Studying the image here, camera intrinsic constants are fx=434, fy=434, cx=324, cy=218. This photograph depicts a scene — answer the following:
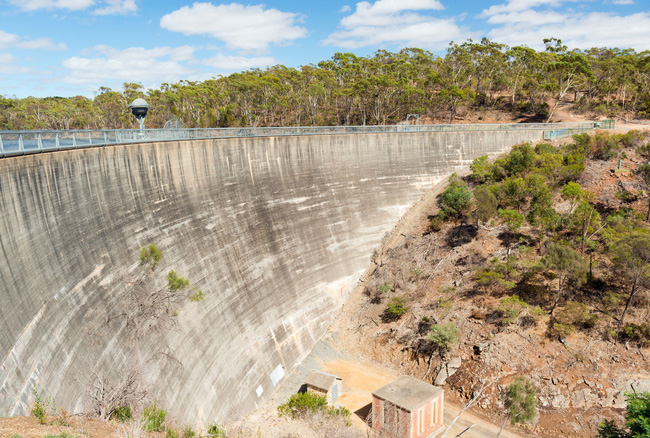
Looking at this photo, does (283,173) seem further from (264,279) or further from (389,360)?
(389,360)

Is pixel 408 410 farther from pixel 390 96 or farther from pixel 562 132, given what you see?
pixel 390 96

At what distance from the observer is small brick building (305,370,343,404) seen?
25497 mm

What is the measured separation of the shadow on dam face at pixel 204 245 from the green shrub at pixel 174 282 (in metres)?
0.47

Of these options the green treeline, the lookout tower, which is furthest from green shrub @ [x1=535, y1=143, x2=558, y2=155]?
the lookout tower

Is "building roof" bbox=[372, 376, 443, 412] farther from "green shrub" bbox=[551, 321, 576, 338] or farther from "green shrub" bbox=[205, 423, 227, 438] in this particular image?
"green shrub" bbox=[205, 423, 227, 438]

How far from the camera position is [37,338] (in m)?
16.4

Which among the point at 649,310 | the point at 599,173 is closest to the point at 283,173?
the point at 649,310

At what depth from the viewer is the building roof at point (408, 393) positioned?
74.9ft

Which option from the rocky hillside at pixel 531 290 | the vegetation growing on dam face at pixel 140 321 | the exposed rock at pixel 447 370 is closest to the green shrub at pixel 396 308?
the rocky hillside at pixel 531 290

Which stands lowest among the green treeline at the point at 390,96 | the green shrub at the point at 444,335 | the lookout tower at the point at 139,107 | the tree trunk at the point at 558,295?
the green shrub at the point at 444,335

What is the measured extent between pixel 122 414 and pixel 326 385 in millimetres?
13234

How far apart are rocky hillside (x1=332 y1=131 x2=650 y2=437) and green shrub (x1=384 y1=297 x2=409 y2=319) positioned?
112 millimetres

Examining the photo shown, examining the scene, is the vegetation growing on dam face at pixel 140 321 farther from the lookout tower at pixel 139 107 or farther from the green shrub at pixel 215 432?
the lookout tower at pixel 139 107

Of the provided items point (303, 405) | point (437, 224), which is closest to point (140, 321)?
point (303, 405)
